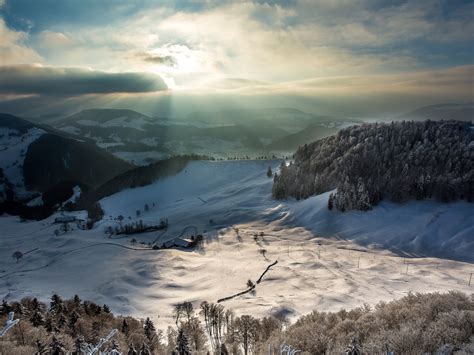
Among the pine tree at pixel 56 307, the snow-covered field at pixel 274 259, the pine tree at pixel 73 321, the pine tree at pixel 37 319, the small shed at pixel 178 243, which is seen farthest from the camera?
the small shed at pixel 178 243

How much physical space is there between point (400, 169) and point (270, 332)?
133 metres

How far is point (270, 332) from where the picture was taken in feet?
207

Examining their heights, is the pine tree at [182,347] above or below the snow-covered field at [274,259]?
above

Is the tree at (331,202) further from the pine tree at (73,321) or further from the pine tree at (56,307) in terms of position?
the pine tree at (73,321)

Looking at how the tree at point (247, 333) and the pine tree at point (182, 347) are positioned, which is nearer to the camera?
the pine tree at point (182, 347)

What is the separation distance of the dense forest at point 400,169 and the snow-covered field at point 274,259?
6790 mm

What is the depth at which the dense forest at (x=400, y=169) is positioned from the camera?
151012 mm

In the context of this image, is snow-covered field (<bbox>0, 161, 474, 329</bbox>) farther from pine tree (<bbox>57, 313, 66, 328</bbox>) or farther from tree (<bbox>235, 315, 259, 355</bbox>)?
pine tree (<bbox>57, 313, 66, 328</bbox>)

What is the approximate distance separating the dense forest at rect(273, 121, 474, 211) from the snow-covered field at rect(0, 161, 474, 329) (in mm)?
6790

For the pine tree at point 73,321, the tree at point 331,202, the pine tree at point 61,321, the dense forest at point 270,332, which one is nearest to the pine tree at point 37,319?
the dense forest at point 270,332

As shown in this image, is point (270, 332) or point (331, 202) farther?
point (331, 202)

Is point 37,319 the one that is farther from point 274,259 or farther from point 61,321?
point 274,259

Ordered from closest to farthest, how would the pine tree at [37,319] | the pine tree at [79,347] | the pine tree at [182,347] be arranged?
the pine tree at [182,347] → the pine tree at [79,347] → the pine tree at [37,319]

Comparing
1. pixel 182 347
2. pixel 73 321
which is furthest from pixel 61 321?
pixel 182 347
